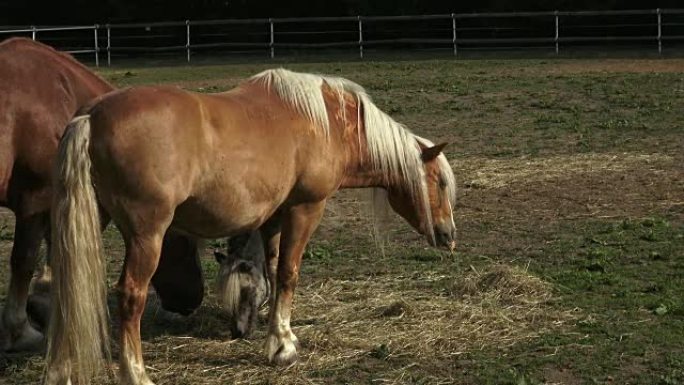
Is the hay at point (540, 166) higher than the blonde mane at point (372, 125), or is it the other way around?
the blonde mane at point (372, 125)

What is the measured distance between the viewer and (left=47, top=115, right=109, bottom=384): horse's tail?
4609mm

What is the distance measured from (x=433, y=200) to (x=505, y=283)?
97 centimetres

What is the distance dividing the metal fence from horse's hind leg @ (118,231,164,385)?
21659 mm

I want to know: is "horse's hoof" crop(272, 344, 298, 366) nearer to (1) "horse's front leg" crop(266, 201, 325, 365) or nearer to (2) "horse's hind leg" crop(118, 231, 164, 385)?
(1) "horse's front leg" crop(266, 201, 325, 365)

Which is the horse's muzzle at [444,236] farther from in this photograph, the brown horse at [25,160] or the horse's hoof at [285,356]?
the brown horse at [25,160]

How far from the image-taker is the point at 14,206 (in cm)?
575

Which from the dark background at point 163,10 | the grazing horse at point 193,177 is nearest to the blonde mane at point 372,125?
the grazing horse at point 193,177

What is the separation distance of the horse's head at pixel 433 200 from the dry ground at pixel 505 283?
52cm

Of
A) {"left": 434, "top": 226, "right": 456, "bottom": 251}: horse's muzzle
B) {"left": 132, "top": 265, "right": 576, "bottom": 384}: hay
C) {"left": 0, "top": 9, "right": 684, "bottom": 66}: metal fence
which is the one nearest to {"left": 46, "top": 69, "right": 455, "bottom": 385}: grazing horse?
{"left": 132, "top": 265, "right": 576, "bottom": 384}: hay

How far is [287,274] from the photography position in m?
5.54

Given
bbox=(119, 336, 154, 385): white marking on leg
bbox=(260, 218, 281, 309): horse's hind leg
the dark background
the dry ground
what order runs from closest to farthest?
bbox=(119, 336, 154, 385): white marking on leg, the dry ground, bbox=(260, 218, 281, 309): horse's hind leg, the dark background

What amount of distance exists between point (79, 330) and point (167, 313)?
1.58 metres

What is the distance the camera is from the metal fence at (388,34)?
88.2 feet

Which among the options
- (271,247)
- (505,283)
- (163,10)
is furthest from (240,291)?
(163,10)
